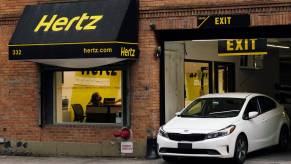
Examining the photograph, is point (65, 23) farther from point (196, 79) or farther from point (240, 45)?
point (196, 79)

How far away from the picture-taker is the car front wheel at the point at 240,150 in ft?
43.1

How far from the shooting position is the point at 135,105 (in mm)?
15398

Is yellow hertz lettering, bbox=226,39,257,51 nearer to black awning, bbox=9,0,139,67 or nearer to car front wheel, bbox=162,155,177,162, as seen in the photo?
black awning, bbox=9,0,139,67

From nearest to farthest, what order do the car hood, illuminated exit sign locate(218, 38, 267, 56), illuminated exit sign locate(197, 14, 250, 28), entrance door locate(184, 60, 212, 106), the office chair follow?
1. the car hood
2. illuminated exit sign locate(197, 14, 250, 28)
3. illuminated exit sign locate(218, 38, 267, 56)
4. the office chair
5. entrance door locate(184, 60, 212, 106)

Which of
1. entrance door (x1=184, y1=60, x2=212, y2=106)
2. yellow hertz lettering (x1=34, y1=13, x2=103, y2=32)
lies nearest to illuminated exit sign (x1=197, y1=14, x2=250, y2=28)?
yellow hertz lettering (x1=34, y1=13, x2=103, y2=32)

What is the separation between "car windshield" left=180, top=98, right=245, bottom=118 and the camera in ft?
46.1

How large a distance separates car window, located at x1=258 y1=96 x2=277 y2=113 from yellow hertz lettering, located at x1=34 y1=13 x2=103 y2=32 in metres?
4.53

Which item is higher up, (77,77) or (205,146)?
(77,77)

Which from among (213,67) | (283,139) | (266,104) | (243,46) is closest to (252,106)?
(266,104)

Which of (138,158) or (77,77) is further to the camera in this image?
(77,77)

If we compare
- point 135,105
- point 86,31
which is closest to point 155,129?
point 135,105

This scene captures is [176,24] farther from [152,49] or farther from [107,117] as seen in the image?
[107,117]

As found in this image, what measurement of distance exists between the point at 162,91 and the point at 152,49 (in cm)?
112

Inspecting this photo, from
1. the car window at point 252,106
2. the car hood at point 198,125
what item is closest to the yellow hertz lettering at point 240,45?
the car window at point 252,106
